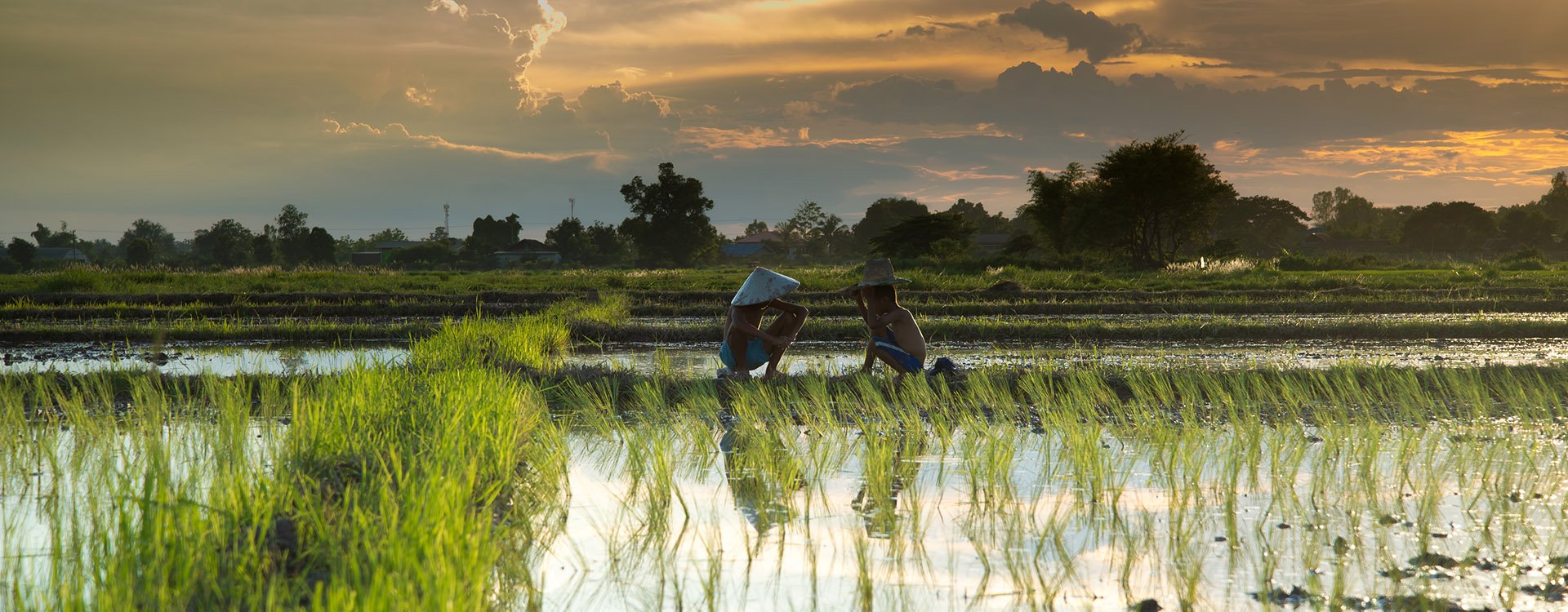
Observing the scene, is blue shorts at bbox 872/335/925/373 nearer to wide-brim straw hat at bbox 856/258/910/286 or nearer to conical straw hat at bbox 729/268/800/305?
wide-brim straw hat at bbox 856/258/910/286

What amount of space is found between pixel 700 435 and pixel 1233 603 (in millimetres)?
2403

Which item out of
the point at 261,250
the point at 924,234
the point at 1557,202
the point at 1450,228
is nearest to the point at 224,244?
the point at 261,250

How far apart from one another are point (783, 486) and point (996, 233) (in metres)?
57.6

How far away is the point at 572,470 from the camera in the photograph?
391cm

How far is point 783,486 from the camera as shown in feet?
11.6

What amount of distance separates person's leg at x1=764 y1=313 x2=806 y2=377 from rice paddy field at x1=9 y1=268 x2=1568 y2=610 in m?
0.22

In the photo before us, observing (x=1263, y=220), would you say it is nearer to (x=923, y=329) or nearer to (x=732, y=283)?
(x=732, y=283)

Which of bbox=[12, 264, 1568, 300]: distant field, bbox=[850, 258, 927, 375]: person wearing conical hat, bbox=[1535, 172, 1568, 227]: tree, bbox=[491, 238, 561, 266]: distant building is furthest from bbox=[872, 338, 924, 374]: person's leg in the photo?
bbox=[1535, 172, 1568, 227]: tree

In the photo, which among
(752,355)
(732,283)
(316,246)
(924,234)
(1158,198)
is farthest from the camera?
(316,246)

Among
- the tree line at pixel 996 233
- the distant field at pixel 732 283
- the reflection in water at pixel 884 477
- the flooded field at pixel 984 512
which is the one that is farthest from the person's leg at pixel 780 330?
the tree line at pixel 996 233

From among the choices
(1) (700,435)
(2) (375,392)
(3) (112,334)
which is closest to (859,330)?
(1) (700,435)

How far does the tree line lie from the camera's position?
1099 inches

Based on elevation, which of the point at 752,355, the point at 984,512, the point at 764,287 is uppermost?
the point at 764,287

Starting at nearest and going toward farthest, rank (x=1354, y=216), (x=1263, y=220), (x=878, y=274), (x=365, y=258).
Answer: (x=878, y=274)
(x=1263, y=220)
(x=365, y=258)
(x=1354, y=216)
